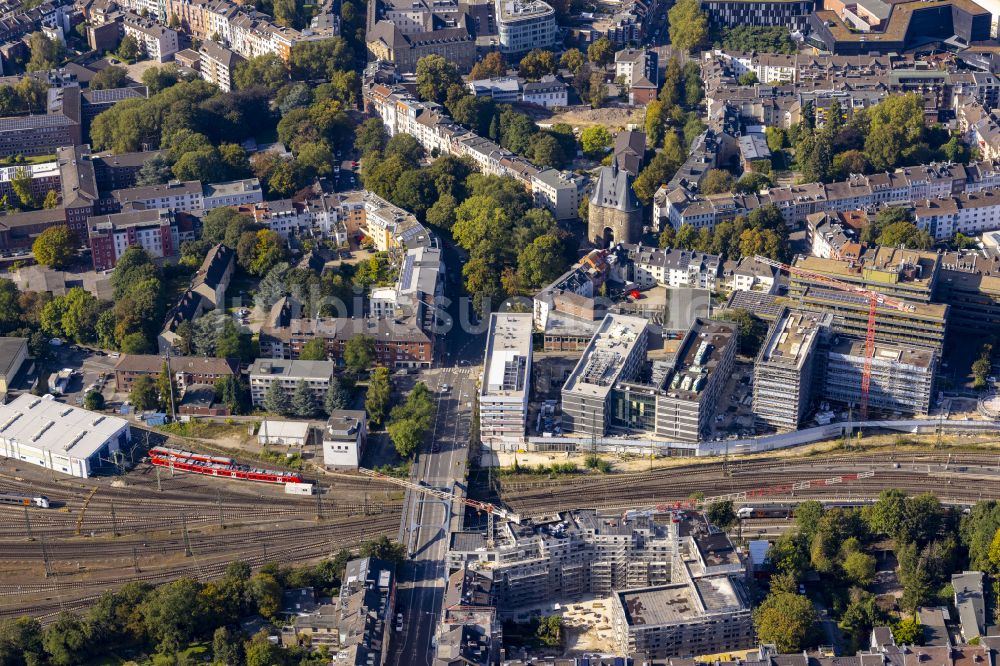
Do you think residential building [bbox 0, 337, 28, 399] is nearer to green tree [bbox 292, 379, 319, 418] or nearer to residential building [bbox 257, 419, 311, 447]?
residential building [bbox 257, 419, 311, 447]

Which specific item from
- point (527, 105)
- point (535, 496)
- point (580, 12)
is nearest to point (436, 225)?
point (527, 105)

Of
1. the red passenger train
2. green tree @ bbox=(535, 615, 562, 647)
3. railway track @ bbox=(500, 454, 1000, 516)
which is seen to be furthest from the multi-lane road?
the red passenger train

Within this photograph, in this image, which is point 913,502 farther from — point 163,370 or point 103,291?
point 103,291

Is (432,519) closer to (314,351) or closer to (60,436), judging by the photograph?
(314,351)

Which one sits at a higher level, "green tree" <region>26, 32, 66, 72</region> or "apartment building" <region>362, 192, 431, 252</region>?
"green tree" <region>26, 32, 66, 72</region>

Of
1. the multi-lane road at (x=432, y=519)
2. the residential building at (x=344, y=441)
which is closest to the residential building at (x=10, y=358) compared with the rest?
the residential building at (x=344, y=441)

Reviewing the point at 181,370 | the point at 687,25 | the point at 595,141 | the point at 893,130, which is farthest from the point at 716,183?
the point at 181,370
